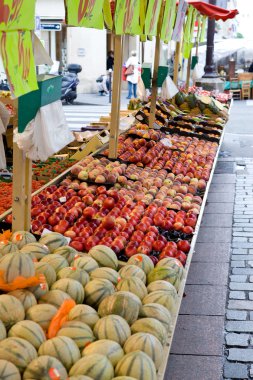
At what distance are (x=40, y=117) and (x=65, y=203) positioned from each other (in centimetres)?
199

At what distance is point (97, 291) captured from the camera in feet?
12.0

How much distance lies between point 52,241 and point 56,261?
426 millimetres

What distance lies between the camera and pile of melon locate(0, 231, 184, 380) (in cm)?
287

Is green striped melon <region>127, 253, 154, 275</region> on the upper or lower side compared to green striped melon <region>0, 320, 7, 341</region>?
lower

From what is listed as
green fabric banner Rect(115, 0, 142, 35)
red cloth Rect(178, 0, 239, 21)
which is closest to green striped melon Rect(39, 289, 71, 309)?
green fabric banner Rect(115, 0, 142, 35)

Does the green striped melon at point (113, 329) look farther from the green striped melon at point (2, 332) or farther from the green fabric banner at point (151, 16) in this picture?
the green fabric banner at point (151, 16)

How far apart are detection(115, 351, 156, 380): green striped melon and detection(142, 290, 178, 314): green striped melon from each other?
29.7 inches

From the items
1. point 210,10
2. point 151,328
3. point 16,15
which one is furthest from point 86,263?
point 210,10

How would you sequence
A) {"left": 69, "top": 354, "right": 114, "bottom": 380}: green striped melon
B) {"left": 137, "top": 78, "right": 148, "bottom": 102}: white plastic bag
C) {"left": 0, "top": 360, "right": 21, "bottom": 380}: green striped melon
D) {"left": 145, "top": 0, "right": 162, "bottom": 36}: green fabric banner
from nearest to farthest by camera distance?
{"left": 0, "top": 360, "right": 21, "bottom": 380}: green striped melon, {"left": 69, "top": 354, "right": 114, "bottom": 380}: green striped melon, {"left": 145, "top": 0, "right": 162, "bottom": 36}: green fabric banner, {"left": 137, "top": 78, "right": 148, "bottom": 102}: white plastic bag

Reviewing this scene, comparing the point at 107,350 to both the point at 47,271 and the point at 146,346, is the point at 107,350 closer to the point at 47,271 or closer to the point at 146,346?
the point at 146,346

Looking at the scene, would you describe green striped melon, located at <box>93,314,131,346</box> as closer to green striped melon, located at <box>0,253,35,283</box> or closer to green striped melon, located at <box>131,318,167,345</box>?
green striped melon, located at <box>131,318,167,345</box>

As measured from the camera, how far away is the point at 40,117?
404 centimetres

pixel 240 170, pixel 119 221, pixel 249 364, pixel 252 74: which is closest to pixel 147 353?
pixel 249 364

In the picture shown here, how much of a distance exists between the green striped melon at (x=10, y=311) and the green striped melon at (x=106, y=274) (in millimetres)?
704
